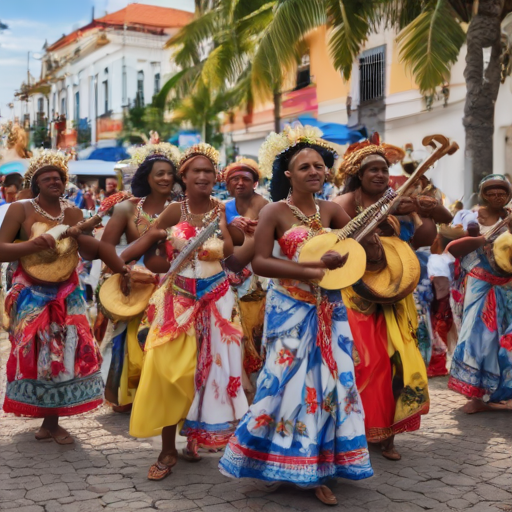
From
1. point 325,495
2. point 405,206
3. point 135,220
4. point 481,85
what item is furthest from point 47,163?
point 481,85

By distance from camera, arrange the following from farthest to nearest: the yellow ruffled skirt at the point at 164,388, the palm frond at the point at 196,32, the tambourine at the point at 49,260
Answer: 1. the palm frond at the point at 196,32
2. the tambourine at the point at 49,260
3. the yellow ruffled skirt at the point at 164,388

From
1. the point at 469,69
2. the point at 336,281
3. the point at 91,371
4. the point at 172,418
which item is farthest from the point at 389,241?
the point at 469,69

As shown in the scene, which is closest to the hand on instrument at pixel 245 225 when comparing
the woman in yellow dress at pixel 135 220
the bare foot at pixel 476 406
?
the woman in yellow dress at pixel 135 220

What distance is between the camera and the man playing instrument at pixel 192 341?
4.88 metres

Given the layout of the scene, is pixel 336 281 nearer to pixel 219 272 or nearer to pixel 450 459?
pixel 219 272

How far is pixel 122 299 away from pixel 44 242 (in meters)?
1.11

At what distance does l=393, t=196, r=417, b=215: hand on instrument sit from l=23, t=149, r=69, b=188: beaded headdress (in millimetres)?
2517

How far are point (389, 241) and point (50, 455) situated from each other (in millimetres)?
2764

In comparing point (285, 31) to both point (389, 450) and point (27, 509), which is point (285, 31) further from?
point (27, 509)

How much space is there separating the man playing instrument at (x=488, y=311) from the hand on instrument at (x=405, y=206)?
4.89 ft

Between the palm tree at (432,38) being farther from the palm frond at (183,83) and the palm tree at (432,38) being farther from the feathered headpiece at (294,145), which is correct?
the palm frond at (183,83)

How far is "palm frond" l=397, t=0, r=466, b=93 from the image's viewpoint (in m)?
12.3

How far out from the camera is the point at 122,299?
6.35 metres

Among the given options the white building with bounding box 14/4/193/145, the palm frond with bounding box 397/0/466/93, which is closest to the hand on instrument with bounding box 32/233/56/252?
the palm frond with bounding box 397/0/466/93
